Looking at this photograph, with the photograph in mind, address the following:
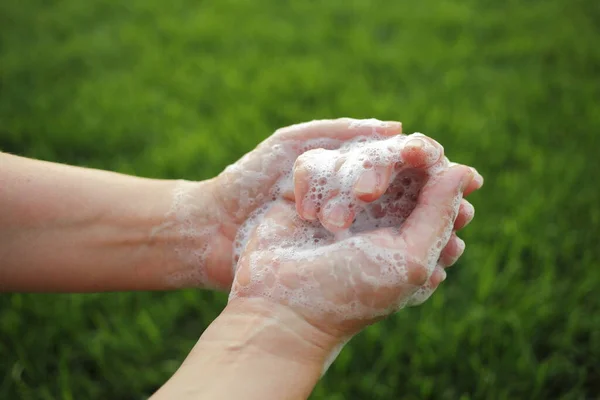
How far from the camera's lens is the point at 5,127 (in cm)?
239

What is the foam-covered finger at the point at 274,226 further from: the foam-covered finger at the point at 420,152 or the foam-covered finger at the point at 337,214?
the foam-covered finger at the point at 420,152

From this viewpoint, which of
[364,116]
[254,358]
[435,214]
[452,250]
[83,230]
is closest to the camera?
[254,358]

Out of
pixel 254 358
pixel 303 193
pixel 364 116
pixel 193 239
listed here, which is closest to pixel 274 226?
pixel 303 193

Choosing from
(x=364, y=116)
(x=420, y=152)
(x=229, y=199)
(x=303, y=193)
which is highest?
(x=420, y=152)

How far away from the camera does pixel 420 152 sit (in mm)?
1084

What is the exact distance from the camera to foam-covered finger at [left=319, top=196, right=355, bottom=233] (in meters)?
1.10

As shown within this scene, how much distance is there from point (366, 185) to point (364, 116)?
1.30 metres

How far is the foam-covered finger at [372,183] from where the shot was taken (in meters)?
1.06

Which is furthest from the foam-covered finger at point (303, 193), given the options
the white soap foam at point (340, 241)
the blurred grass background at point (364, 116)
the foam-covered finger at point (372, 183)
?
the blurred grass background at point (364, 116)

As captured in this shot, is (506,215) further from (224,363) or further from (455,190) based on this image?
(224,363)

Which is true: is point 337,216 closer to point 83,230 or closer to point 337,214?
point 337,214

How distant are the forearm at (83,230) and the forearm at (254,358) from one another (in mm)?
340

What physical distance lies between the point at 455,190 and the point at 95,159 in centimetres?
165

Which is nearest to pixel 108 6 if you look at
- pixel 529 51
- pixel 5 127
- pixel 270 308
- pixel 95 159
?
pixel 5 127
